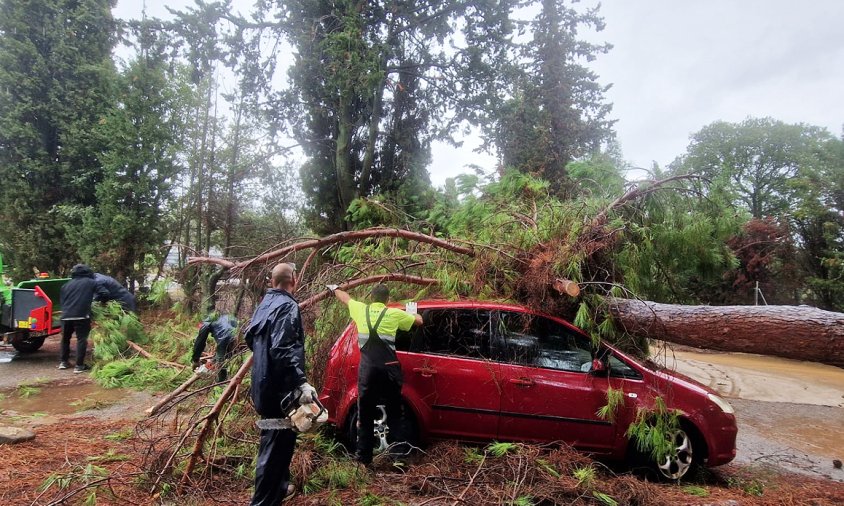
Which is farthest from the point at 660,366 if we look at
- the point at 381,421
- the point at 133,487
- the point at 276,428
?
the point at 133,487

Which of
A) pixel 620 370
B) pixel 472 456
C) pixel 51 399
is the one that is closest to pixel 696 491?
pixel 620 370

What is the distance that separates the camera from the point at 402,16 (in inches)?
450

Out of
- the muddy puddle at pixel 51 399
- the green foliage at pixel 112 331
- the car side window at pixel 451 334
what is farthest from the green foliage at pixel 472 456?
the green foliage at pixel 112 331

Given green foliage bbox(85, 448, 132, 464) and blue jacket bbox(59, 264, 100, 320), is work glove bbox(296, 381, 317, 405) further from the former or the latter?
blue jacket bbox(59, 264, 100, 320)

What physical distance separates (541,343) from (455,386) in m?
0.89

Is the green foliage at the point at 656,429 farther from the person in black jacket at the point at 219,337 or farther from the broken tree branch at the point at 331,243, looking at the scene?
the person in black jacket at the point at 219,337

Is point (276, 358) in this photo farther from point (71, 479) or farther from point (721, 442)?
point (721, 442)

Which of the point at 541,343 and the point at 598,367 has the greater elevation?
the point at 541,343

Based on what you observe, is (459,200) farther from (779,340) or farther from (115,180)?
(115,180)

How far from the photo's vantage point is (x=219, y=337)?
5.58 meters

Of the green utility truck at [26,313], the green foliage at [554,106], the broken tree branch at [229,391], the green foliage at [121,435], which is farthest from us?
the green foliage at [554,106]

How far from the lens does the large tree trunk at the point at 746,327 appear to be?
3.26 metres

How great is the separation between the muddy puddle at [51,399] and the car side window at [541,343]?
17.3 ft

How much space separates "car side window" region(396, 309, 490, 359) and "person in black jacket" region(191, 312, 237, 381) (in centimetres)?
192
